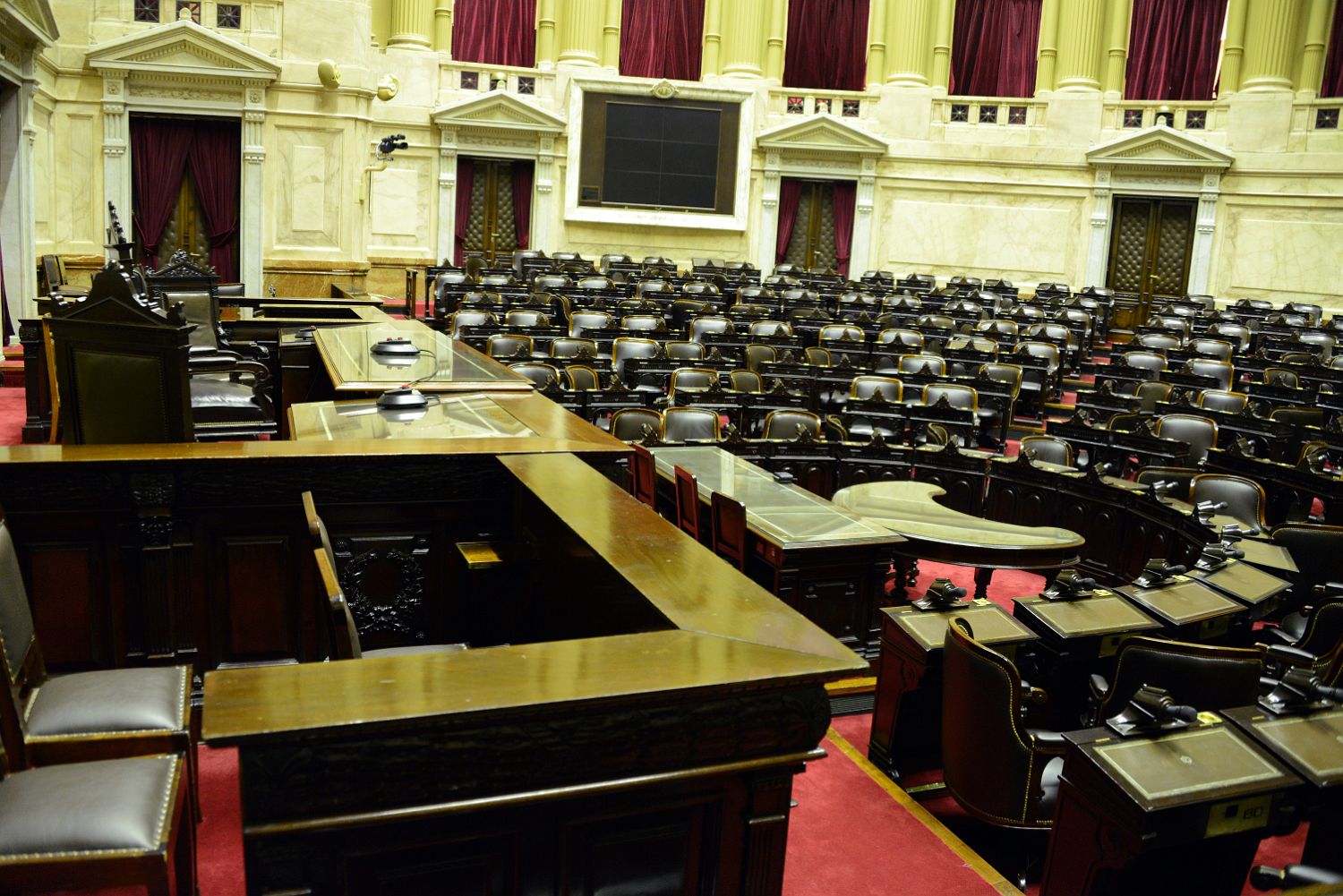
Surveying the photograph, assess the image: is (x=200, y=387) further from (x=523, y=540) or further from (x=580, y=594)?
(x=580, y=594)

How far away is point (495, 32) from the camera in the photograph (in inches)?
826

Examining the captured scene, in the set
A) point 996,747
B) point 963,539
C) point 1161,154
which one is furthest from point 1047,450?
point 1161,154

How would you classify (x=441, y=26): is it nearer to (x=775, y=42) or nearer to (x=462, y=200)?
(x=462, y=200)

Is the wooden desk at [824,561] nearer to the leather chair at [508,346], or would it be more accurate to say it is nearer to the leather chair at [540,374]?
the leather chair at [540,374]

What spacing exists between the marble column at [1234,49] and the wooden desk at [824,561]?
17.2 metres

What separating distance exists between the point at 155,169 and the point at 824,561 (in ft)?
45.2

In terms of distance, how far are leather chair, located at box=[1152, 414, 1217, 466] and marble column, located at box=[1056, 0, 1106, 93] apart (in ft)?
44.4

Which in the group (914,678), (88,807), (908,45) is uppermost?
(908,45)

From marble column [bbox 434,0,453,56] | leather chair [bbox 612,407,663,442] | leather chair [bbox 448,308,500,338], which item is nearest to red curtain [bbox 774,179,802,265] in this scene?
marble column [bbox 434,0,453,56]

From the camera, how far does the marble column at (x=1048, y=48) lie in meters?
19.8

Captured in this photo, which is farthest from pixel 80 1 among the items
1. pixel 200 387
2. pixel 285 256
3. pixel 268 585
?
pixel 268 585

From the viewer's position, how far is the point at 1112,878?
2812 mm

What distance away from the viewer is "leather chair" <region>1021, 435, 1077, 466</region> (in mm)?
7215

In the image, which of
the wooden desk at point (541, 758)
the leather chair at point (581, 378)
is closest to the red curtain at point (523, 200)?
the leather chair at point (581, 378)
